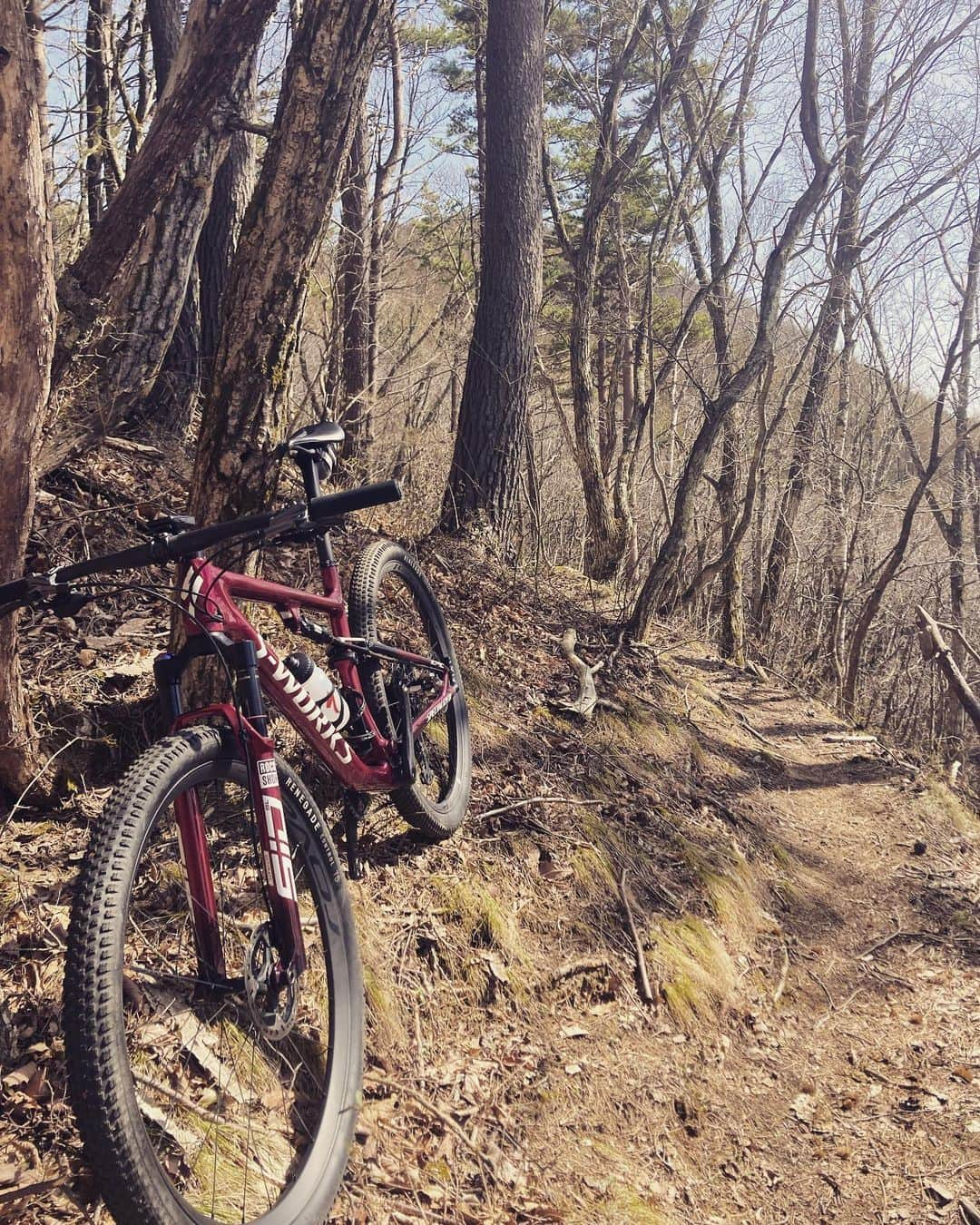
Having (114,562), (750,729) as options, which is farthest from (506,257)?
(114,562)

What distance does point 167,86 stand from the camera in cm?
377

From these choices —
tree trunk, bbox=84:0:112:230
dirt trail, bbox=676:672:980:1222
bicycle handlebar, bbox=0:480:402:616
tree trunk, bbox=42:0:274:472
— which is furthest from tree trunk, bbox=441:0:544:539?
bicycle handlebar, bbox=0:480:402:616

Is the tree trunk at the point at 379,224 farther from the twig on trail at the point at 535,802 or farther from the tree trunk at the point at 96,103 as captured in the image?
the twig on trail at the point at 535,802

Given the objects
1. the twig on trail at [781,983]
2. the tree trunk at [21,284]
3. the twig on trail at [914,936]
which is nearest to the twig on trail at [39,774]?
the tree trunk at [21,284]

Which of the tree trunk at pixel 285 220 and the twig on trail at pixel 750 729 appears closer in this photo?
the tree trunk at pixel 285 220

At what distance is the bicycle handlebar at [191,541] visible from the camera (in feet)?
6.33

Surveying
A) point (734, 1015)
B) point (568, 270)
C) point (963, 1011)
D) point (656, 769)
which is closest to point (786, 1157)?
point (734, 1015)

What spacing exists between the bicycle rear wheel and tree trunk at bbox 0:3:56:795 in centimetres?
123

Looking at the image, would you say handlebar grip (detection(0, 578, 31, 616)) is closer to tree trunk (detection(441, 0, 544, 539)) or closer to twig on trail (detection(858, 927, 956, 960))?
twig on trail (detection(858, 927, 956, 960))

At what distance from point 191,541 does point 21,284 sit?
87 centimetres

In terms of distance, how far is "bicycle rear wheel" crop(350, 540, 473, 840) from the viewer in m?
3.32

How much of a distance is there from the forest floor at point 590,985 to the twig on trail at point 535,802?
12 mm

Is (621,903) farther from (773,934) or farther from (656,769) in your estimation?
(656,769)

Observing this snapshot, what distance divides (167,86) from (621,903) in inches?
158
